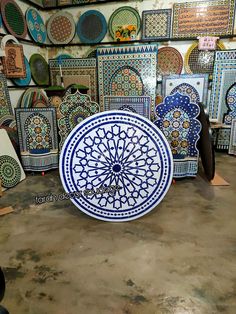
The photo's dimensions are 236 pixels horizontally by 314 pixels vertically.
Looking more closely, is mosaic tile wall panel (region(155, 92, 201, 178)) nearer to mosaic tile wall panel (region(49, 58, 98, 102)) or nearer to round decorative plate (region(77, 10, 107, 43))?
mosaic tile wall panel (region(49, 58, 98, 102))

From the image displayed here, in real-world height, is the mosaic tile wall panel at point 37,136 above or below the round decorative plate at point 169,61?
below

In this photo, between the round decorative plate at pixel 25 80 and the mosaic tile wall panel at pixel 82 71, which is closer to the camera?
the round decorative plate at pixel 25 80

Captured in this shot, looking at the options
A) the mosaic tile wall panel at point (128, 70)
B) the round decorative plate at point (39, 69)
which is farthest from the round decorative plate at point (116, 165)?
the round decorative plate at point (39, 69)

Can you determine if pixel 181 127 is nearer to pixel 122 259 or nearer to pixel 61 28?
pixel 122 259

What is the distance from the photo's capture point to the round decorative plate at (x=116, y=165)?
1442 mm

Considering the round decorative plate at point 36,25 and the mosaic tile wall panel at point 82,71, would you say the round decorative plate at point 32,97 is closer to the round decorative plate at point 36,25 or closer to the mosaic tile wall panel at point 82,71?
the mosaic tile wall panel at point 82,71

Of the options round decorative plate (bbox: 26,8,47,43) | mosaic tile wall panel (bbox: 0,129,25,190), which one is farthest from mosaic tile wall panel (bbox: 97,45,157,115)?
mosaic tile wall panel (bbox: 0,129,25,190)

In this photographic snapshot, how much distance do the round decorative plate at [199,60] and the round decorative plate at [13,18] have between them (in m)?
2.08

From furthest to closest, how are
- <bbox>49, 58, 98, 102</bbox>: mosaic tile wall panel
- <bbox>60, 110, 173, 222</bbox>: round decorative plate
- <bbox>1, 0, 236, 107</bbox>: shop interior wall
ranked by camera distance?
<bbox>49, 58, 98, 102</bbox>: mosaic tile wall panel < <bbox>1, 0, 236, 107</bbox>: shop interior wall < <bbox>60, 110, 173, 222</bbox>: round decorative plate

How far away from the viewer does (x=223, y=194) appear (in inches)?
75.4

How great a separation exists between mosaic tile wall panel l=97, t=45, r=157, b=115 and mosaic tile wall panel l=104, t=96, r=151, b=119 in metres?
0.42

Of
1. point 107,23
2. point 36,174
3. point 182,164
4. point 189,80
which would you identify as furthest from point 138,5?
point 36,174

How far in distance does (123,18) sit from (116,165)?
2.51m

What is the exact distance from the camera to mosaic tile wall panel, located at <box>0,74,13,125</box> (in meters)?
2.48
